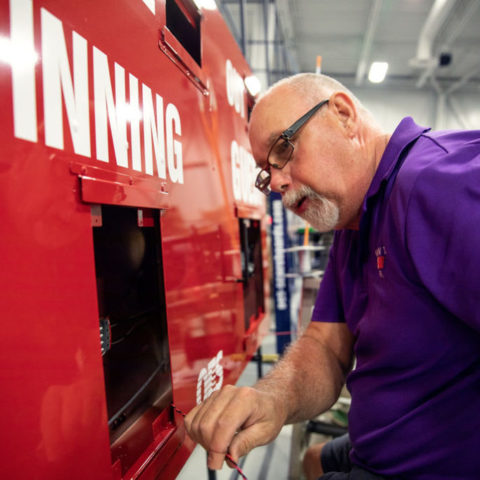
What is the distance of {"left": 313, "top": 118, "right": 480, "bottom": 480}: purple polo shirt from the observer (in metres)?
0.63

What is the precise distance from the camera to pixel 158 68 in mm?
876

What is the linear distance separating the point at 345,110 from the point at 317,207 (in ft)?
0.90

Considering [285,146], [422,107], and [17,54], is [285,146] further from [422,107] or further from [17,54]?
[422,107]

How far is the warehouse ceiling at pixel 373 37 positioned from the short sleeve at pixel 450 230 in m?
3.77

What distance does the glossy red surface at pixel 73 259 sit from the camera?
45 centimetres

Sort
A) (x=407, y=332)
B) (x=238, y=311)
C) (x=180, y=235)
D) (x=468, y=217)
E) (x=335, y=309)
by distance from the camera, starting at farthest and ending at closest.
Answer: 1. (x=238, y=311)
2. (x=335, y=309)
3. (x=180, y=235)
4. (x=407, y=332)
5. (x=468, y=217)

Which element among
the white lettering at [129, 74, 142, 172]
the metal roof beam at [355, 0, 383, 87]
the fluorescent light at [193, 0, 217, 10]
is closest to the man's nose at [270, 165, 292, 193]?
the white lettering at [129, 74, 142, 172]

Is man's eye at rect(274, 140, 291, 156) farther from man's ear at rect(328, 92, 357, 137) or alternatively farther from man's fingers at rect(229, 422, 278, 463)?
man's fingers at rect(229, 422, 278, 463)

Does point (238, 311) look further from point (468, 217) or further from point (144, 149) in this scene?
point (468, 217)

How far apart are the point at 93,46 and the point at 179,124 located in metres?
0.40

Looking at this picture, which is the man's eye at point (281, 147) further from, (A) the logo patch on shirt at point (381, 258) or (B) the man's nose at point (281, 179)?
(A) the logo patch on shirt at point (381, 258)

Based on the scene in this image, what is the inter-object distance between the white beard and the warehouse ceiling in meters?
3.42

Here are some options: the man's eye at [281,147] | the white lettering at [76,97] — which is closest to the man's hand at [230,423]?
the white lettering at [76,97]

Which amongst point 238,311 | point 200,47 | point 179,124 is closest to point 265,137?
point 179,124
